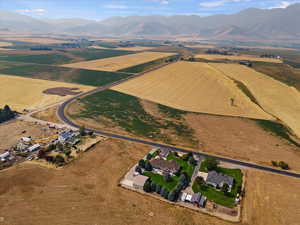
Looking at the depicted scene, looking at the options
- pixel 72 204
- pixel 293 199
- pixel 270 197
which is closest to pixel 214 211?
pixel 270 197

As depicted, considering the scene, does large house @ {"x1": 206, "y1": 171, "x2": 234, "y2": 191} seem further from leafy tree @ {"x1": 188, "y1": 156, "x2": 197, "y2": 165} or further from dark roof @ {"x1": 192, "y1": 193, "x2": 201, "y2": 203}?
leafy tree @ {"x1": 188, "y1": 156, "x2": 197, "y2": 165}

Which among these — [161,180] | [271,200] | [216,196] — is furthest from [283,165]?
[161,180]

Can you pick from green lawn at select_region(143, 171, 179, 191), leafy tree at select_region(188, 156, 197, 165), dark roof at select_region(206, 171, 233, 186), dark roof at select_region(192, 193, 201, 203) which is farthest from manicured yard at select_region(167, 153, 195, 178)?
dark roof at select_region(192, 193, 201, 203)

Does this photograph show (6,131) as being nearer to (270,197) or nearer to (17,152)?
(17,152)

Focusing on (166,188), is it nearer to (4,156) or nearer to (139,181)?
(139,181)

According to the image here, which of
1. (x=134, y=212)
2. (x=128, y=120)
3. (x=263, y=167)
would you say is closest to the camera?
(x=134, y=212)

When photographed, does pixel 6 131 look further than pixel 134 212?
Yes

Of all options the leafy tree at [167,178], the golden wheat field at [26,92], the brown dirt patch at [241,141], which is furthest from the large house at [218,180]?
the golden wheat field at [26,92]
